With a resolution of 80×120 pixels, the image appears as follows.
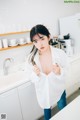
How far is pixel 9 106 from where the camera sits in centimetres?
173

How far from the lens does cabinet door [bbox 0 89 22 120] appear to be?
1680mm

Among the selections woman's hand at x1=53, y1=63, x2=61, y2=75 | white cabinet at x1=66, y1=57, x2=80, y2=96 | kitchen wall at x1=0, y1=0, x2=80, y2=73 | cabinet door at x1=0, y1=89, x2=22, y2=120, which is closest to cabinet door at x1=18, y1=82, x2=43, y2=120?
cabinet door at x1=0, y1=89, x2=22, y2=120

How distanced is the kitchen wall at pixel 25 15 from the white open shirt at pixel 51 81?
887 mm

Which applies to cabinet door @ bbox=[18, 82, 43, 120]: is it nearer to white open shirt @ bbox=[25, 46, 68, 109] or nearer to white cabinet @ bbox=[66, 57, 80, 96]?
white open shirt @ bbox=[25, 46, 68, 109]

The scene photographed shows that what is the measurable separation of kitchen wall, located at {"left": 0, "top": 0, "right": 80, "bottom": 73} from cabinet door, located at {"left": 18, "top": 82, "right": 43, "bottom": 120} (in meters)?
0.62

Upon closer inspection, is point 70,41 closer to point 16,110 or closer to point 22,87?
point 22,87

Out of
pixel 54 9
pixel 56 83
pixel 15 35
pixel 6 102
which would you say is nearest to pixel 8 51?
pixel 15 35

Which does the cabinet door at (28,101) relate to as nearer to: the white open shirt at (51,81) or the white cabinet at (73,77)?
the white open shirt at (51,81)

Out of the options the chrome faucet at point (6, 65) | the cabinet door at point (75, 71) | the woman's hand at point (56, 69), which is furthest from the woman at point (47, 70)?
the cabinet door at point (75, 71)

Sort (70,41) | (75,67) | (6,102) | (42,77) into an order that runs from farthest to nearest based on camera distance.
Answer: (70,41) < (75,67) < (6,102) < (42,77)

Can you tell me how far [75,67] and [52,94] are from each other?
1.16 metres

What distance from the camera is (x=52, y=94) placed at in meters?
1.60

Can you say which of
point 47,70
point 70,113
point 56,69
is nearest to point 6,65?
point 47,70

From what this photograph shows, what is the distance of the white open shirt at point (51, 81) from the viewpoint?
152cm
